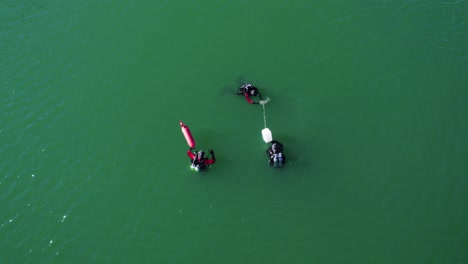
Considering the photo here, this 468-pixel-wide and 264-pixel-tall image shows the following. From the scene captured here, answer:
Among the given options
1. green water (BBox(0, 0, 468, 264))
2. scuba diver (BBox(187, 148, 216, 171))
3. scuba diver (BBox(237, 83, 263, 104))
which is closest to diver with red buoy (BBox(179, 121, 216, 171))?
scuba diver (BBox(187, 148, 216, 171))

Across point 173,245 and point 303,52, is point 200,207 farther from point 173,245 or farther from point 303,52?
point 303,52

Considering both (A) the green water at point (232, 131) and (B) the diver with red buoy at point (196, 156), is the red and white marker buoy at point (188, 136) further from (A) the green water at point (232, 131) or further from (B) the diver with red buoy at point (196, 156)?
(A) the green water at point (232, 131)

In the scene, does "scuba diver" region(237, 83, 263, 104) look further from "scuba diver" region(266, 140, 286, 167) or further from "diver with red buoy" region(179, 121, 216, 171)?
"diver with red buoy" region(179, 121, 216, 171)

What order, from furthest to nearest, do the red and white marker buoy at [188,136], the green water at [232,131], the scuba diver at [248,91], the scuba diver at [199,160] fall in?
the scuba diver at [248,91] < the red and white marker buoy at [188,136] < the scuba diver at [199,160] < the green water at [232,131]

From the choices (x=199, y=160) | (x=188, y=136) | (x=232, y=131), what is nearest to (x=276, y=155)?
(x=232, y=131)

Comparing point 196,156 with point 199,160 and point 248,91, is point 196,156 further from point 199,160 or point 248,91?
point 248,91

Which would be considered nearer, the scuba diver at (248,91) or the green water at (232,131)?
the green water at (232,131)

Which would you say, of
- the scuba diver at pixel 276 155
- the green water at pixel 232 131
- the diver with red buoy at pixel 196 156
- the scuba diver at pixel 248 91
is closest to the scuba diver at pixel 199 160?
the diver with red buoy at pixel 196 156

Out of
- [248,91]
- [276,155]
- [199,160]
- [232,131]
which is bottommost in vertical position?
[276,155]
